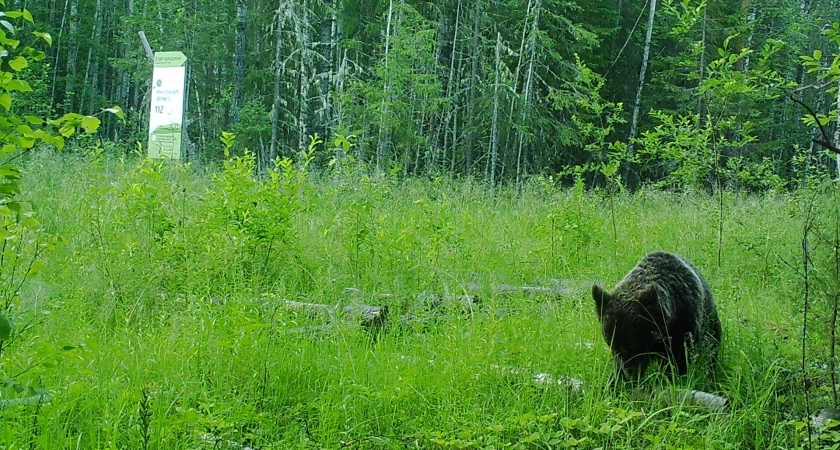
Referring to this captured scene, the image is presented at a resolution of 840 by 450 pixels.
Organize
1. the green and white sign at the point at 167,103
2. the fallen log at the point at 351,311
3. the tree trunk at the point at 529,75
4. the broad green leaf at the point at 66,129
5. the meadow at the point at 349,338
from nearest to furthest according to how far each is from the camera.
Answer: the broad green leaf at the point at 66,129 → the meadow at the point at 349,338 → the fallen log at the point at 351,311 → the green and white sign at the point at 167,103 → the tree trunk at the point at 529,75

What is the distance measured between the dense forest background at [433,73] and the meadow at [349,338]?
6.41 metres

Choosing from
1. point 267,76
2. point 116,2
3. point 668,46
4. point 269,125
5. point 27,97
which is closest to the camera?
point 27,97

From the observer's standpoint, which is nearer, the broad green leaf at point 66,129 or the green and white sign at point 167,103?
the broad green leaf at point 66,129

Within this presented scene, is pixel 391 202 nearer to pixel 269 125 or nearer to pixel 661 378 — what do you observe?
pixel 661 378

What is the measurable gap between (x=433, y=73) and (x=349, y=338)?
14.2 meters

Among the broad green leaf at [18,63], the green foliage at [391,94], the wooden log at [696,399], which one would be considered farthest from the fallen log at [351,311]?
the green foliage at [391,94]

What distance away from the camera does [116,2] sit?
3045 cm

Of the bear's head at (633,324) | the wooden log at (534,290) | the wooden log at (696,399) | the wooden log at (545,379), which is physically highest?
the bear's head at (633,324)

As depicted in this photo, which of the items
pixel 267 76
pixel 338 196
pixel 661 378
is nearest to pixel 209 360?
pixel 661 378

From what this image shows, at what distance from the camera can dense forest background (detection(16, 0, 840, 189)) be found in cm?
1512

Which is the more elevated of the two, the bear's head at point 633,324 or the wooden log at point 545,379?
the bear's head at point 633,324

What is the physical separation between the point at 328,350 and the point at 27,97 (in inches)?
Answer: 772

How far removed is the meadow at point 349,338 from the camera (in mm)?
3324

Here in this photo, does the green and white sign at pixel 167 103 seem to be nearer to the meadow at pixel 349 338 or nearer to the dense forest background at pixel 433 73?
the meadow at pixel 349 338
